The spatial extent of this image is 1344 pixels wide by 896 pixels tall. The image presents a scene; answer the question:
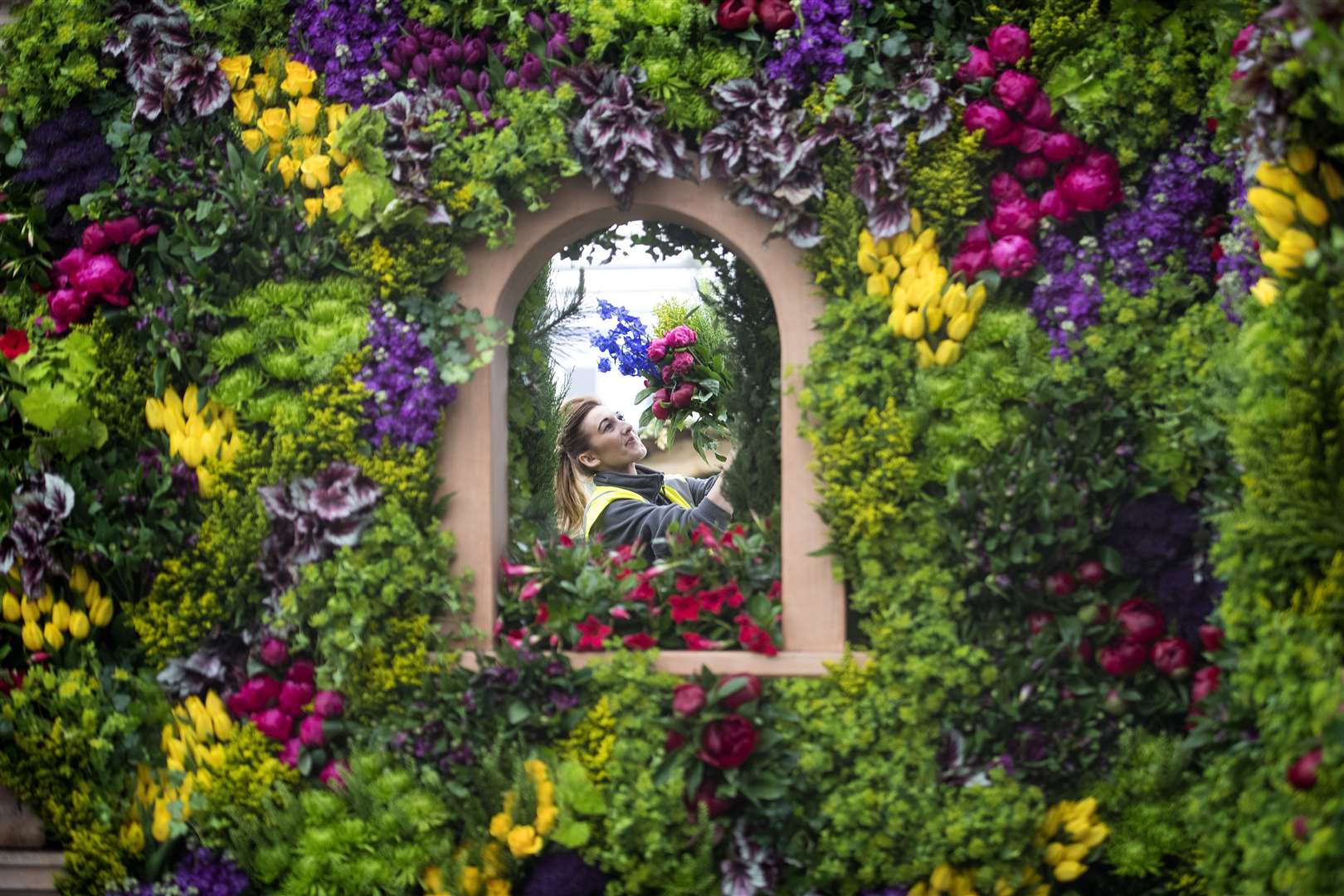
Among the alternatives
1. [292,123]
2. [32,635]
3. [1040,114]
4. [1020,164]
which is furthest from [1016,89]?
[32,635]

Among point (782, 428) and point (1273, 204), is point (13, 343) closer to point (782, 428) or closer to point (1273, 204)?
point (782, 428)

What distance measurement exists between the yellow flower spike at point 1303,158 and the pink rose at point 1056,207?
64cm

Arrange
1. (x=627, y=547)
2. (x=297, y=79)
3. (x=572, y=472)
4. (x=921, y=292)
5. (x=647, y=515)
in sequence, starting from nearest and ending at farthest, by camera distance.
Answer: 1. (x=921, y=292)
2. (x=297, y=79)
3. (x=627, y=547)
4. (x=647, y=515)
5. (x=572, y=472)

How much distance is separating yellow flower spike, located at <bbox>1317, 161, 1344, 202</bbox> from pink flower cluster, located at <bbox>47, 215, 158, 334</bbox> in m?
2.95

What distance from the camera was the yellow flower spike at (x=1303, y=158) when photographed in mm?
2398

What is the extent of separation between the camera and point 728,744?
2924 millimetres

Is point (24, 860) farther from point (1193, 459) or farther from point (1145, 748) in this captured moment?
point (1193, 459)

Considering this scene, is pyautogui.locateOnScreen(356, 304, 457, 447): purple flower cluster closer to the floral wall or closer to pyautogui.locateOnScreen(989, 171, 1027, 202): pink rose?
the floral wall

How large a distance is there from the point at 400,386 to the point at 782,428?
3.43 ft

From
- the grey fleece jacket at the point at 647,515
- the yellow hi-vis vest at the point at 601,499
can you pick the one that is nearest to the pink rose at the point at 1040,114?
the grey fleece jacket at the point at 647,515

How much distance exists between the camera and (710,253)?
4.05 metres

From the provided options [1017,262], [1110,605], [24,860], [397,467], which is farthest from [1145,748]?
[24,860]

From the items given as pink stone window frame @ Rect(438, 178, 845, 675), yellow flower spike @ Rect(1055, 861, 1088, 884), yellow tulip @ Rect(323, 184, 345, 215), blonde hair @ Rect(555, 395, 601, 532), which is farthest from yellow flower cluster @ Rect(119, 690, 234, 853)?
yellow flower spike @ Rect(1055, 861, 1088, 884)

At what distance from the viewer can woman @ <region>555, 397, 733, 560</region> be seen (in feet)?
15.3
